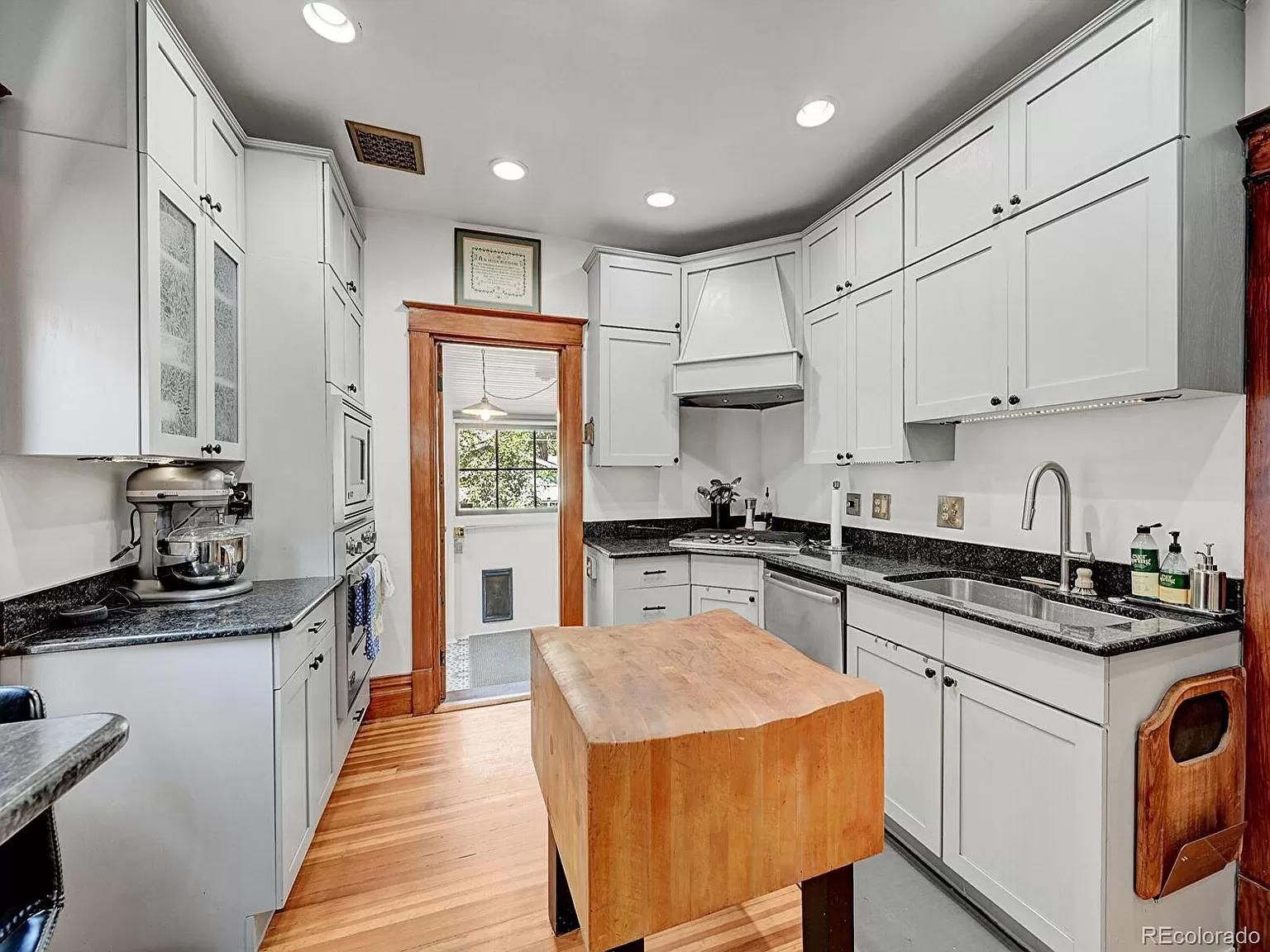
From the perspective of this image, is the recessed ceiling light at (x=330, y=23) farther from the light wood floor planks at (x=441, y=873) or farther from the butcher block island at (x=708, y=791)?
the light wood floor planks at (x=441, y=873)

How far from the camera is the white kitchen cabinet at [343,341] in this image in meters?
2.38

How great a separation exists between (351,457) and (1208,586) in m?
3.13

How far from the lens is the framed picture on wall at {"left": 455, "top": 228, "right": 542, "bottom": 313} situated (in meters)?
3.32

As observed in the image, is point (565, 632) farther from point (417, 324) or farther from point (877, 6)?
point (417, 324)

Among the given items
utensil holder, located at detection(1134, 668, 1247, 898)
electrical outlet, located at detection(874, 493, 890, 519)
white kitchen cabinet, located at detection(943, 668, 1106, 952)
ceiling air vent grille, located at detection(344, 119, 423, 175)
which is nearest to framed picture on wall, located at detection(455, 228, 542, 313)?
ceiling air vent grille, located at detection(344, 119, 423, 175)

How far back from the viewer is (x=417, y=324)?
127 inches

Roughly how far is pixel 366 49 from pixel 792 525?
3.13 m

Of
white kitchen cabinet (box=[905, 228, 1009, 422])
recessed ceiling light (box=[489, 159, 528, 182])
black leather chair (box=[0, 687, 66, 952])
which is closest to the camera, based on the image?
black leather chair (box=[0, 687, 66, 952])

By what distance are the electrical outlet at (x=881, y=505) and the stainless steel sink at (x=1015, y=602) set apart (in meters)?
0.55

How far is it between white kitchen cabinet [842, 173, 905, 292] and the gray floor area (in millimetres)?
2315

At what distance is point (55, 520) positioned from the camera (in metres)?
1.64

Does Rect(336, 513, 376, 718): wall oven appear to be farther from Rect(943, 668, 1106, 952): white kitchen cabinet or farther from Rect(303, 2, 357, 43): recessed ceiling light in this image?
Rect(943, 668, 1106, 952): white kitchen cabinet

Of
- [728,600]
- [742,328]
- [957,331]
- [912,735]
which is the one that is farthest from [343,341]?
[912,735]

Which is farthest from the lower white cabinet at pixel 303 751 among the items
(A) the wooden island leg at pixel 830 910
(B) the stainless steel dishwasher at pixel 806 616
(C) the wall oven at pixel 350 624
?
(B) the stainless steel dishwasher at pixel 806 616
